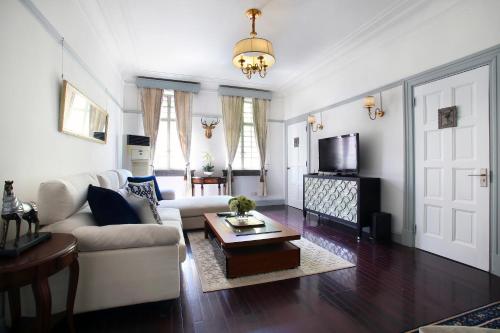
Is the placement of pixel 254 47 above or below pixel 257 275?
above

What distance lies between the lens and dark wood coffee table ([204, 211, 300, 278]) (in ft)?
→ 7.70

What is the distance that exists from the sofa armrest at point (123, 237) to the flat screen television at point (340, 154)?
3126 millimetres

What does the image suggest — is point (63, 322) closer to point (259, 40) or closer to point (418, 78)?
point (259, 40)

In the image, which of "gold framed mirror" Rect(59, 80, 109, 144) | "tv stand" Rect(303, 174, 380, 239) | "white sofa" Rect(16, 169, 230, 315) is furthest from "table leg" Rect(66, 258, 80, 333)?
"tv stand" Rect(303, 174, 380, 239)

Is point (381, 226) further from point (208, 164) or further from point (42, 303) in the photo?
point (208, 164)

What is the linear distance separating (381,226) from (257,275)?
208cm

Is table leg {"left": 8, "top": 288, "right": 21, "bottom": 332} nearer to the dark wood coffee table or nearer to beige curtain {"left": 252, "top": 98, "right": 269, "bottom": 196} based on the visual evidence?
the dark wood coffee table

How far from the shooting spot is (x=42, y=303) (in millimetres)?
1271

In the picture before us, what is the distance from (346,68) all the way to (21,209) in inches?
184

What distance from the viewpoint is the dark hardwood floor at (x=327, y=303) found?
1711mm

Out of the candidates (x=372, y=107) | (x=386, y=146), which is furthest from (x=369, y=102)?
(x=386, y=146)

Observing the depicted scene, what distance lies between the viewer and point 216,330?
1.67 meters

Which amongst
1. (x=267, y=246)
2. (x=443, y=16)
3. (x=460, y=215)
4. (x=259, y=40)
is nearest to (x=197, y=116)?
(x=259, y=40)

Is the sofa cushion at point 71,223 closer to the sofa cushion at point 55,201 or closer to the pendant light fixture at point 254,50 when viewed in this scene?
the sofa cushion at point 55,201
